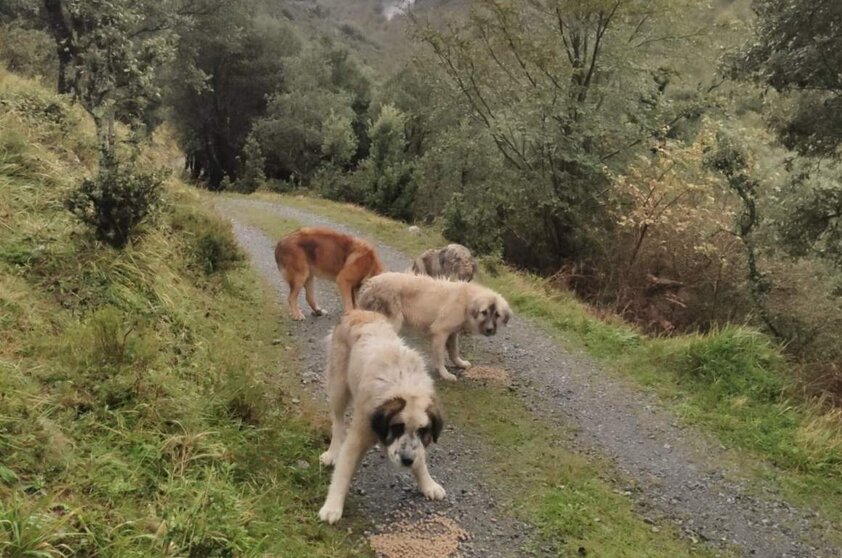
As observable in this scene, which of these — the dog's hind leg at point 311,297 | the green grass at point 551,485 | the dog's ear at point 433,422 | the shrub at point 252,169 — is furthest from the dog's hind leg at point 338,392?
the shrub at point 252,169

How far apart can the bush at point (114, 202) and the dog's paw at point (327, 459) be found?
373cm

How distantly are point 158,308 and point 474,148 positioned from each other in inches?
523

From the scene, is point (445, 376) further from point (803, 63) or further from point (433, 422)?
point (803, 63)

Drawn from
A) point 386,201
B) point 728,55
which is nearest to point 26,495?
point 728,55

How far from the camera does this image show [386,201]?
2544 centimetres

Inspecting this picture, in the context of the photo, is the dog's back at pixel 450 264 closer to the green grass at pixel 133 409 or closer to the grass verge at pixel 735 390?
the grass verge at pixel 735 390

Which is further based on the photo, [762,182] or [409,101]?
[409,101]

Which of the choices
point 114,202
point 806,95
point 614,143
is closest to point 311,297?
point 114,202

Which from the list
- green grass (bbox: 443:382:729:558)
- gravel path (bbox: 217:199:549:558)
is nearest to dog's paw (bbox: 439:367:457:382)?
green grass (bbox: 443:382:729:558)

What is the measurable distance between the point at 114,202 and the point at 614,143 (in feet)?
43.0

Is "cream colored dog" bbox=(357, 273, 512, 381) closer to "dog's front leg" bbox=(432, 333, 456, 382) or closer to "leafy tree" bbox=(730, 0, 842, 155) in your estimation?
"dog's front leg" bbox=(432, 333, 456, 382)

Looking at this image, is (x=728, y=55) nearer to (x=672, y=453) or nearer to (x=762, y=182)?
(x=762, y=182)

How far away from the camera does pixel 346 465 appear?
16.7 ft

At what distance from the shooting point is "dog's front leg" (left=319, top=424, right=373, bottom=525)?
16.6 ft
